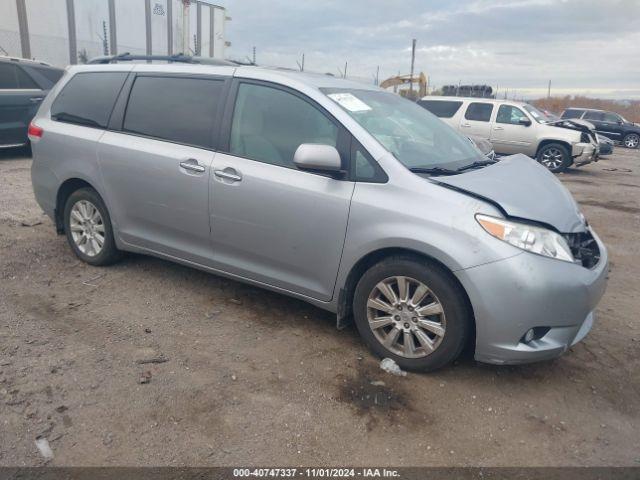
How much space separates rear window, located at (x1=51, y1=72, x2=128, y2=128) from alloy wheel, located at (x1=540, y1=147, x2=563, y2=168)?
37.6 ft

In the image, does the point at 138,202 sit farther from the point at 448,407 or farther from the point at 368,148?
the point at 448,407

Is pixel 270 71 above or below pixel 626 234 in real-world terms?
above

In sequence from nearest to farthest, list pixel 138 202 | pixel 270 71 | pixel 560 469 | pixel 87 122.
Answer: pixel 560 469
pixel 270 71
pixel 138 202
pixel 87 122

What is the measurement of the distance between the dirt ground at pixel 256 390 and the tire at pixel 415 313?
0.15 metres

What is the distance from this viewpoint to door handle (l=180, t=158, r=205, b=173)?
3.77 m

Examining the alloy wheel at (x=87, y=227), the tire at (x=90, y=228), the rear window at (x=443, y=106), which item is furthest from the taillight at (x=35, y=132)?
the rear window at (x=443, y=106)

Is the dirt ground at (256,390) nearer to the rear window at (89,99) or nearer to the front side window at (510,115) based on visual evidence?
the rear window at (89,99)

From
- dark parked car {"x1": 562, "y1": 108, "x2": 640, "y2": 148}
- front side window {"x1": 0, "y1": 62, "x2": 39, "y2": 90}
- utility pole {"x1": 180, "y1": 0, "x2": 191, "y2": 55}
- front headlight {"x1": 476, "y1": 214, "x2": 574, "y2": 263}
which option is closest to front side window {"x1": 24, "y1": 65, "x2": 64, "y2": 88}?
front side window {"x1": 0, "y1": 62, "x2": 39, "y2": 90}

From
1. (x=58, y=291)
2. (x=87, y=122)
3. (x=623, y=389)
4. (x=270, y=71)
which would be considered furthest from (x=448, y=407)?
(x=87, y=122)

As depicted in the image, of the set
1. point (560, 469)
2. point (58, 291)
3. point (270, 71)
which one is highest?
point (270, 71)

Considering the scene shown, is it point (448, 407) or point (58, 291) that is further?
point (58, 291)

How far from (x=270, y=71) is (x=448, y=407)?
255 centimetres

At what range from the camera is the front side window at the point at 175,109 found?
387cm

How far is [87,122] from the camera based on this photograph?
4.50 metres
